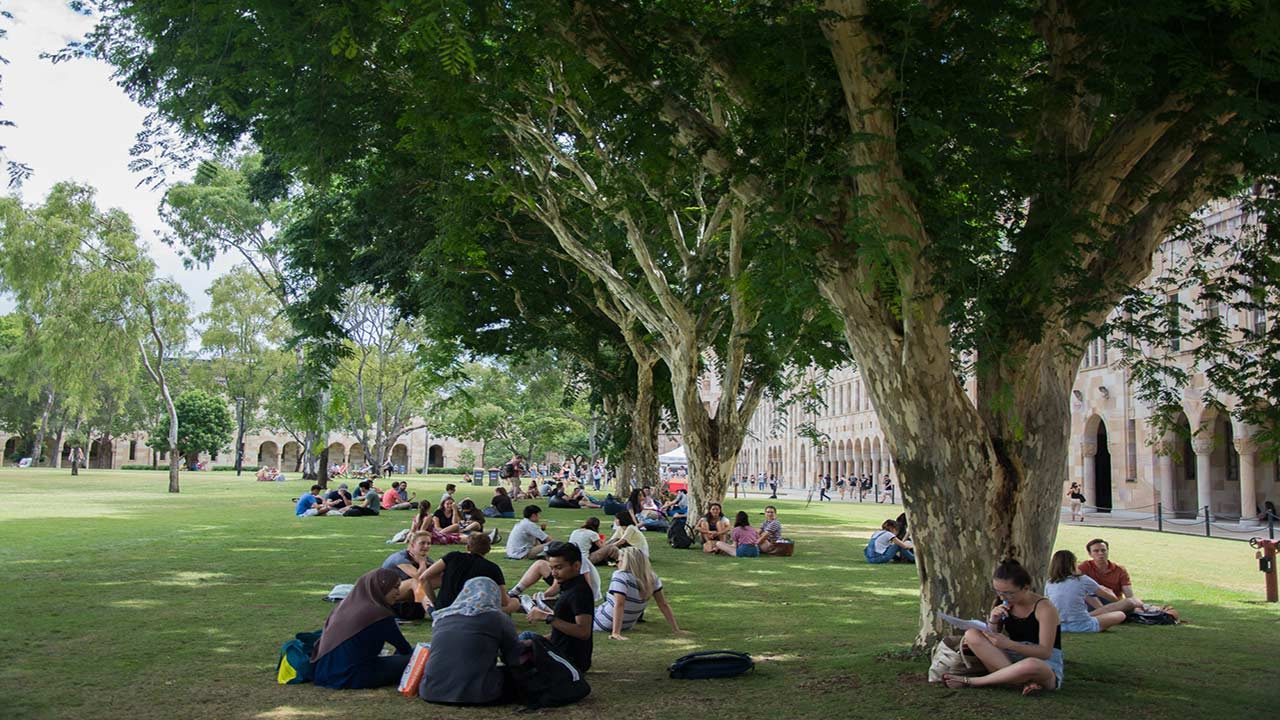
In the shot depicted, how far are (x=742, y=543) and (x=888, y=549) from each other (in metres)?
2.83

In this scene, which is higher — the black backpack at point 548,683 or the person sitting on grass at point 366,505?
the person sitting on grass at point 366,505

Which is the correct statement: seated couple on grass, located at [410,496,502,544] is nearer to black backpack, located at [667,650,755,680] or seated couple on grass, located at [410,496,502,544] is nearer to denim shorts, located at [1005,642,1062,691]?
black backpack, located at [667,650,755,680]

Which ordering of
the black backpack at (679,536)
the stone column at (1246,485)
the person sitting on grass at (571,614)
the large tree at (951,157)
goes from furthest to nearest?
the stone column at (1246,485) < the black backpack at (679,536) < the person sitting on grass at (571,614) < the large tree at (951,157)

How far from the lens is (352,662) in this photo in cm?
760

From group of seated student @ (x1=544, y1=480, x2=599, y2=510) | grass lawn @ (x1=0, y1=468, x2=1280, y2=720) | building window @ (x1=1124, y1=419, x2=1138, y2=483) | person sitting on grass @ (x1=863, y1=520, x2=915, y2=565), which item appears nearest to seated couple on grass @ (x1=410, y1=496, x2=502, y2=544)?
grass lawn @ (x1=0, y1=468, x2=1280, y2=720)

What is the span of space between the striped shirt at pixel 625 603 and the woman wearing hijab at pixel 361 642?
3.13 meters

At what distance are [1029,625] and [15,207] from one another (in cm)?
3984

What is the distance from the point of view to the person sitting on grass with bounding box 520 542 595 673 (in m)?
7.97

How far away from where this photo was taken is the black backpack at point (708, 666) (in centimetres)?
816

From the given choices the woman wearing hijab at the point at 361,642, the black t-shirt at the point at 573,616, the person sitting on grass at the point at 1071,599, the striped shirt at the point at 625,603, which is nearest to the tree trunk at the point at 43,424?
the striped shirt at the point at 625,603

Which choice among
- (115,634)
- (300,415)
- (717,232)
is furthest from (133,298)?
(115,634)

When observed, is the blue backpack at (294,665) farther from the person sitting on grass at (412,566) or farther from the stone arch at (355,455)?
the stone arch at (355,455)

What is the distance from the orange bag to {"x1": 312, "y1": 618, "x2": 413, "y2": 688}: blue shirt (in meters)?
0.33

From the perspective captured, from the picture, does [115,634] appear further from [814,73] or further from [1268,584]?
[1268,584]
